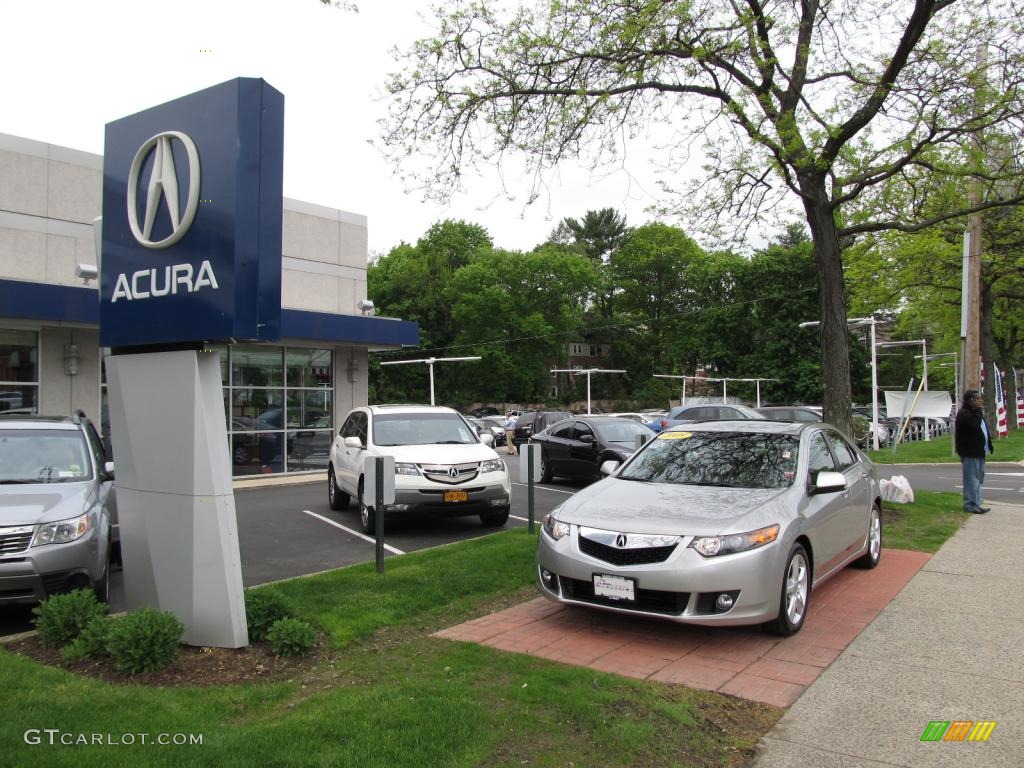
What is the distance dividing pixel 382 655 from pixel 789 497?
320 centimetres

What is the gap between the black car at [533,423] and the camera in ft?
102

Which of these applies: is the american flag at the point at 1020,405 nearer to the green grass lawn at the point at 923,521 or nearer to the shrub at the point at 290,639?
the green grass lawn at the point at 923,521

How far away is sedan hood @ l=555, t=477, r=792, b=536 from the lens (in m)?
5.39

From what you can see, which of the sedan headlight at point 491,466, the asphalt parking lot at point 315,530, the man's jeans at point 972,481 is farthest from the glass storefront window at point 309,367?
the man's jeans at point 972,481

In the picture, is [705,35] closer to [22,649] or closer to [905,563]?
[905,563]

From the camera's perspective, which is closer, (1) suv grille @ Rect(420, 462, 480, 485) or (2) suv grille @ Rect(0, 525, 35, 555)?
(2) suv grille @ Rect(0, 525, 35, 555)

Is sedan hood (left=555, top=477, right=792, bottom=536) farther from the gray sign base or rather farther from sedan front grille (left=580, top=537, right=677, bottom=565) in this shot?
the gray sign base

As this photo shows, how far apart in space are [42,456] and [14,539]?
150cm

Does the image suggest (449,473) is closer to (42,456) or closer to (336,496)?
(336,496)

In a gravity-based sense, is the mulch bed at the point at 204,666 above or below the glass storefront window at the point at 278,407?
below

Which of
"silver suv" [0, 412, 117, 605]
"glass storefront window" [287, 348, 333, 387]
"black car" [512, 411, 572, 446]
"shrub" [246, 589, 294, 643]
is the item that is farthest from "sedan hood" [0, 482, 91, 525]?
"black car" [512, 411, 572, 446]

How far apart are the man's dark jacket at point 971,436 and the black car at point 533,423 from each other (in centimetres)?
1951

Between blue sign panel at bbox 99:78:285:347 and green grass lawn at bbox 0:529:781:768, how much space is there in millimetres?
2132

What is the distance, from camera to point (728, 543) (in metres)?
5.23
